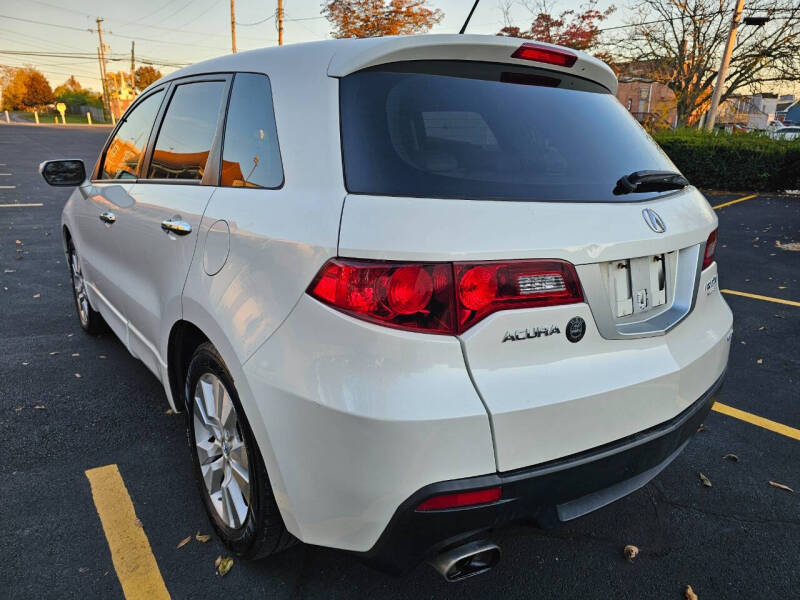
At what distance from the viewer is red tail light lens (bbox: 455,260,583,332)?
1463 mm

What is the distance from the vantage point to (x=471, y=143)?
180cm

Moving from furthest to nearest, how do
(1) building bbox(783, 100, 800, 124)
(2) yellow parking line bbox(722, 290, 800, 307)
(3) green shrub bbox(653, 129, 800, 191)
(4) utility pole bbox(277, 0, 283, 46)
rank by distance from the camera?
1. (1) building bbox(783, 100, 800, 124)
2. (4) utility pole bbox(277, 0, 283, 46)
3. (3) green shrub bbox(653, 129, 800, 191)
4. (2) yellow parking line bbox(722, 290, 800, 307)

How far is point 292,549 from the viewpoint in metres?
2.23

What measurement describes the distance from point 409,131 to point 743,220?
11.0 metres

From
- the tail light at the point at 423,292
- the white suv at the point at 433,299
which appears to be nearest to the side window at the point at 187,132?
the white suv at the point at 433,299

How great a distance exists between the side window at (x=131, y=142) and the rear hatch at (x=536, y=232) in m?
1.73

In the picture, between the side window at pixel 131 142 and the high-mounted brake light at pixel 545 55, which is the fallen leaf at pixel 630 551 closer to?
the high-mounted brake light at pixel 545 55

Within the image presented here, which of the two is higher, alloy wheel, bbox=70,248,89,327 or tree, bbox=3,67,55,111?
tree, bbox=3,67,55,111

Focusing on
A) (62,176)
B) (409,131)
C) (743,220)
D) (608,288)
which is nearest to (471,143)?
(409,131)

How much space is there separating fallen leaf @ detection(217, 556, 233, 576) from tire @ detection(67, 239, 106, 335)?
2772 millimetres

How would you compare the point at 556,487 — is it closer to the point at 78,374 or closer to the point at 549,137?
the point at 549,137

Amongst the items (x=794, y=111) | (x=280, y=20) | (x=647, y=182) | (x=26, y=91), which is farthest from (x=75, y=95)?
(x=647, y=182)

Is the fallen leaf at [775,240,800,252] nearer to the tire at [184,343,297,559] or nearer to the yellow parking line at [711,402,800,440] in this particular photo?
the yellow parking line at [711,402,800,440]

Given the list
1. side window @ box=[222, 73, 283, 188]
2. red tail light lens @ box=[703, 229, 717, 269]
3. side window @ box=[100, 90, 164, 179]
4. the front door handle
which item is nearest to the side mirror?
side window @ box=[100, 90, 164, 179]
